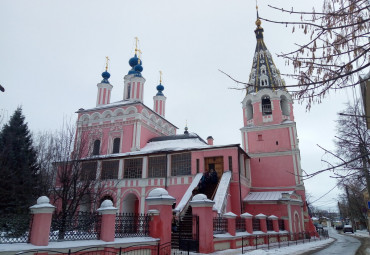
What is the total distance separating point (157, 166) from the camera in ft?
66.4

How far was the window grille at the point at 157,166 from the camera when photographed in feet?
65.4

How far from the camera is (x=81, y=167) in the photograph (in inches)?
575

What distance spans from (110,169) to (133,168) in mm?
2014

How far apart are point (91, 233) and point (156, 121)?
20.3 meters

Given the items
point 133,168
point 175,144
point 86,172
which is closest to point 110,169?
point 133,168

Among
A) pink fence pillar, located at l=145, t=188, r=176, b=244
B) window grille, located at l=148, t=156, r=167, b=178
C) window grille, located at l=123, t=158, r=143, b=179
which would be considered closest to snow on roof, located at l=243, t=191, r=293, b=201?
window grille, located at l=148, t=156, r=167, b=178

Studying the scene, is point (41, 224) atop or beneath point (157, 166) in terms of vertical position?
beneath

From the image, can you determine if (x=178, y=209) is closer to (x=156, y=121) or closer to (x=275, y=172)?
(x=275, y=172)

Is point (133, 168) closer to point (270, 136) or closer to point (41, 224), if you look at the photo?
point (270, 136)

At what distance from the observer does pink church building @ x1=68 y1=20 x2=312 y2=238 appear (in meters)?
17.8

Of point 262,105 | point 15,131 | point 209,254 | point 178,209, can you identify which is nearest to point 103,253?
point 209,254

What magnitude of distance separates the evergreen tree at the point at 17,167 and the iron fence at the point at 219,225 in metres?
10.9

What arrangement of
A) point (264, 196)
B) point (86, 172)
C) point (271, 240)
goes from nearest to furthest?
point (86, 172) → point (271, 240) → point (264, 196)

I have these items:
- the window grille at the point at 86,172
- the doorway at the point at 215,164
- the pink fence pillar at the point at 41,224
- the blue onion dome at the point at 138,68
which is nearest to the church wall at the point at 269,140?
the doorway at the point at 215,164
